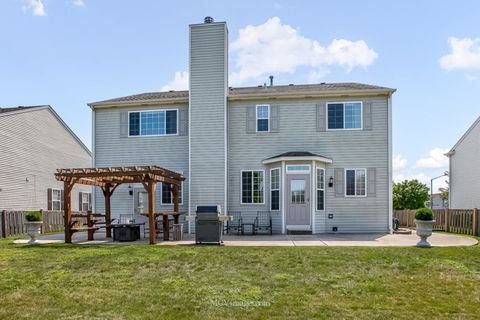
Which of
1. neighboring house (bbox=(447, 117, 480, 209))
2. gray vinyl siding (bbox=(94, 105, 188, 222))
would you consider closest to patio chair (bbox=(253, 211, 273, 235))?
gray vinyl siding (bbox=(94, 105, 188, 222))

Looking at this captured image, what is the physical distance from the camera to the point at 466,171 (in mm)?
19781

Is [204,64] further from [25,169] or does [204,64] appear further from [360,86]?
[25,169]

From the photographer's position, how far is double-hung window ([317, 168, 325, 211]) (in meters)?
13.8

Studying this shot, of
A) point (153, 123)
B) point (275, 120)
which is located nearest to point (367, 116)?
point (275, 120)

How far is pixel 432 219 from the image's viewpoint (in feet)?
33.0

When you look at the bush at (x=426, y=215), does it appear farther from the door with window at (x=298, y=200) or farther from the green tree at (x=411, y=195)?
the green tree at (x=411, y=195)

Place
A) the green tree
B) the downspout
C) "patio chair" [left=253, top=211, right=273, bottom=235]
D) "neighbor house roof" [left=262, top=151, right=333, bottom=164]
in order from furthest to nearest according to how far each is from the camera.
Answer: the green tree
"patio chair" [left=253, top=211, right=273, bottom=235]
the downspout
"neighbor house roof" [left=262, top=151, right=333, bottom=164]

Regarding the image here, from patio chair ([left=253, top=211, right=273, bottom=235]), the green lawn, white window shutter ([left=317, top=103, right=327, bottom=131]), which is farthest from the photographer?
white window shutter ([left=317, top=103, right=327, bottom=131])

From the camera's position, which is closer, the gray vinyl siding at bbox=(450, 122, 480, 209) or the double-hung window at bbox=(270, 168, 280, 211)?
the double-hung window at bbox=(270, 168, 280, 211)

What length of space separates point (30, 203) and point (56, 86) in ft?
23.2

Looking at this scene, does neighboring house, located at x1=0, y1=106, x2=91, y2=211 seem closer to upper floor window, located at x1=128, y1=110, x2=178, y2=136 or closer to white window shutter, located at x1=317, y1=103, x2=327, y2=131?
upper floor window, located at x1=128, y1=110, x2=178, y2=136

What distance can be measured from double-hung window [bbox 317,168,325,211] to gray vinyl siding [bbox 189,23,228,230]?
3.66m

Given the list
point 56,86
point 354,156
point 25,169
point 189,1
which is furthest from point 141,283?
point 25,169

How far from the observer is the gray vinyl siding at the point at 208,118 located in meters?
14.4
